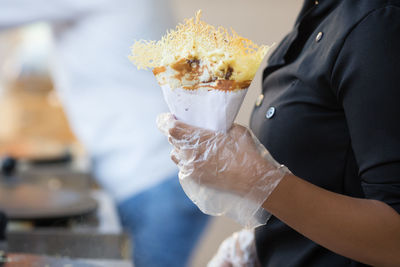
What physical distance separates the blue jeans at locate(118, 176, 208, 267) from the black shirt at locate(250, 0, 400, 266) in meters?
0.89

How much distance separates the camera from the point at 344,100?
749mm

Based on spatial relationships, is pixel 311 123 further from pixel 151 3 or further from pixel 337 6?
pixel 151 3

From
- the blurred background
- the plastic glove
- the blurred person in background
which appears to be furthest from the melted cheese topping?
the blurred person in background

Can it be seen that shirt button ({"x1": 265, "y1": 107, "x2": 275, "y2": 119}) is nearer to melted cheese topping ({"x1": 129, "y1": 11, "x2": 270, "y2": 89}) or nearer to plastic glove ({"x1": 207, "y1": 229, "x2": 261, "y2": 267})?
melted cheese topping ({"x1": 129, "y1": 11, "x2": 270, "y2": 89})

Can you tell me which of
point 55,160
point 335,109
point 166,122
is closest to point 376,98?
point 335,109

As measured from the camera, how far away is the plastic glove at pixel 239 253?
110cm

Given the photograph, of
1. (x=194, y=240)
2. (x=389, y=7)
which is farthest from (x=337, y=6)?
(x=194, y=240)

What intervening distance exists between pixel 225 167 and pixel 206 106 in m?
0.10

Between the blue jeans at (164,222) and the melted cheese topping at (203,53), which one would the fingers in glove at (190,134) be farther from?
the blue jeans at (164,222)

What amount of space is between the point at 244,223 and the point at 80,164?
2.14 m

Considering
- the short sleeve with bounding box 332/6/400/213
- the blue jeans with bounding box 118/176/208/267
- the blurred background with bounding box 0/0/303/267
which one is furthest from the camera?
the blue jeans with bounding box 118/176/208/267

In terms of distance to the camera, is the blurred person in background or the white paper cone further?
the blurred person in background

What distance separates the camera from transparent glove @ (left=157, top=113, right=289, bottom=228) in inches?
28.3

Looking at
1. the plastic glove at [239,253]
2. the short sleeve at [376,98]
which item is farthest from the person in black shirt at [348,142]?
the plastic glove at [239,253]
